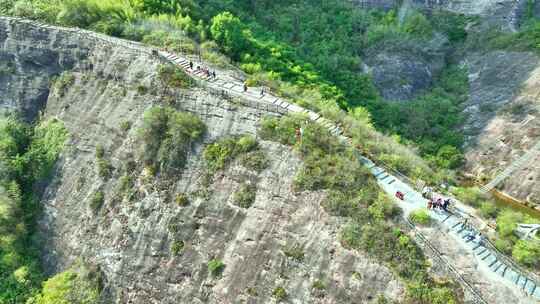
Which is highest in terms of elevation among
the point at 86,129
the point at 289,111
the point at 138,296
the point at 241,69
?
the point at 289,111

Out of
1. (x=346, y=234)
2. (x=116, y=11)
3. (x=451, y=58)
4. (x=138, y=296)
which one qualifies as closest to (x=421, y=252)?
(x=346, y=234)

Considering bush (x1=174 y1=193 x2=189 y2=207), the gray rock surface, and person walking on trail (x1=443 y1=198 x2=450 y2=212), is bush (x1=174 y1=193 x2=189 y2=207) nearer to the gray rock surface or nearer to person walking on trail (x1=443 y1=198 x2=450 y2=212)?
person walking on trail (x1=443 y1=198 x2=450 y2=212)

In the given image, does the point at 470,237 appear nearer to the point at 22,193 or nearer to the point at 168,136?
the point at 168,136

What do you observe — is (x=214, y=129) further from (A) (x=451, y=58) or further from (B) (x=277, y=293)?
(A) (x=451, y=58)

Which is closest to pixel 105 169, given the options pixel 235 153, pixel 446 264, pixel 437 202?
pixel 235 153

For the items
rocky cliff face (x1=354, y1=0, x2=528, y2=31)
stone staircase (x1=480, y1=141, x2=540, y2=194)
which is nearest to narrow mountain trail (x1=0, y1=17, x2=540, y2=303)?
stone staircase (x1=480, y1=141, x2=540, y2=194)

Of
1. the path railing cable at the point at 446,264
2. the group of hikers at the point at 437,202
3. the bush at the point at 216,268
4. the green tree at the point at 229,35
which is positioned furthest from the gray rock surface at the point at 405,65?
the bush at the point at 216,268
